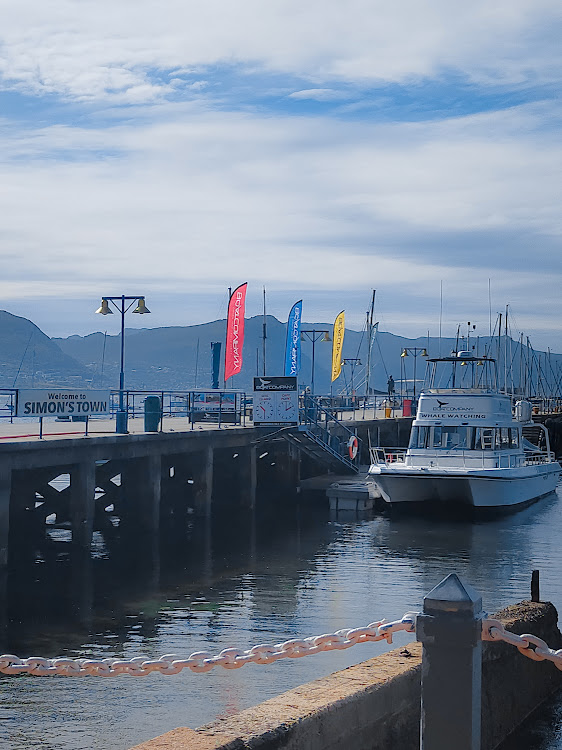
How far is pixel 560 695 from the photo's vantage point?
10.6 m

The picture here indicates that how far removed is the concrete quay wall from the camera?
19.6ft

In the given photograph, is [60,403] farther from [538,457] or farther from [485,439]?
[538,457]

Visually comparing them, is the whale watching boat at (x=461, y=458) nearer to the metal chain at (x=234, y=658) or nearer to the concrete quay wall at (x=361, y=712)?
the concrete quay wall at (x=361, y=712)

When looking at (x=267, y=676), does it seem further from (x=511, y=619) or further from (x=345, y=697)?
(x=345, y=697)

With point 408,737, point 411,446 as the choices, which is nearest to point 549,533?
point 411,446

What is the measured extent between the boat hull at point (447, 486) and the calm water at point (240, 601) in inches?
28.3

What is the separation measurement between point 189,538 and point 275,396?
8.20 meters

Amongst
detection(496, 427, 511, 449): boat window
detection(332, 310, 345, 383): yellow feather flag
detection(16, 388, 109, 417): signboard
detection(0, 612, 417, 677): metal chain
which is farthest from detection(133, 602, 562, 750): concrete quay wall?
detection(332, 310, 345, 383): yellow feather flag

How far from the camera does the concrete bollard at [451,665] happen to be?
4.88 meters

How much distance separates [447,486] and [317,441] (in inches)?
282

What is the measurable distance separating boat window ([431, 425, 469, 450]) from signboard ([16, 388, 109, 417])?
1151 centimetres

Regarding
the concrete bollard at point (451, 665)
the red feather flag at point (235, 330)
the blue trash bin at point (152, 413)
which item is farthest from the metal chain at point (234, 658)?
the red feather flag at point (235, 330)

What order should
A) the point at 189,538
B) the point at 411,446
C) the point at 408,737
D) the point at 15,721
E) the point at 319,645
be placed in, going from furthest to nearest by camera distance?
the point at 411,446
the point at 189,538
the point at 15,721
the point at 408,737
the point at 319,645

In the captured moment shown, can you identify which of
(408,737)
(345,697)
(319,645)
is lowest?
(408,737)
